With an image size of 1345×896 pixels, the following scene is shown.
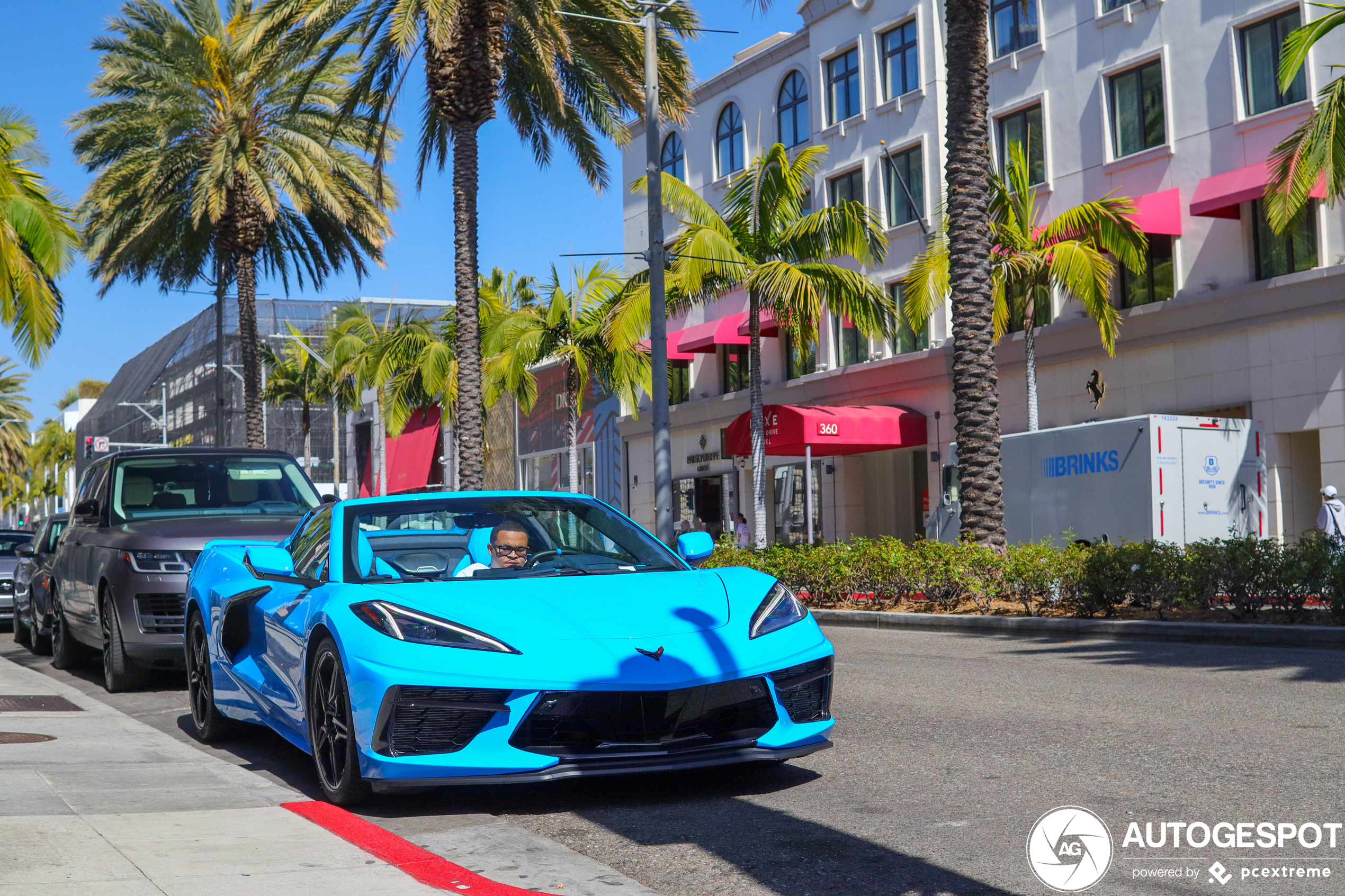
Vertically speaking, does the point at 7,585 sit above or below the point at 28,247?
below

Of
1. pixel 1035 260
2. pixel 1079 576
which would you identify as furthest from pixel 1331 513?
pixel 1079 576

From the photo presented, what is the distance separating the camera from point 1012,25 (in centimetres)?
2880

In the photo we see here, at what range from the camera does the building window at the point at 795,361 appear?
114 ft

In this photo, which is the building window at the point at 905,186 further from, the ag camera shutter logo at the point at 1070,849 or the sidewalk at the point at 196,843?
the ag camera shutter logo at the point at 1070,849

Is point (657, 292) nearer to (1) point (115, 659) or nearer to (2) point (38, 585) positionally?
(2) point (38, 585)

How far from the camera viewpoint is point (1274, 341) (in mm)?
22656

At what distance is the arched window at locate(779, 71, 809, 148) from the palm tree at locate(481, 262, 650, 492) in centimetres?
755

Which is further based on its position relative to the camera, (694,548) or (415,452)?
(415,452)

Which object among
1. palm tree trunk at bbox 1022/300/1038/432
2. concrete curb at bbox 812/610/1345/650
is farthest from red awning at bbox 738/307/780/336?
concrete curb at bbox 812/610/1345/650

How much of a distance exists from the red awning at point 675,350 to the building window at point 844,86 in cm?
→ 733

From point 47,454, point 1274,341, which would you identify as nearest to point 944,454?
point 1274,341

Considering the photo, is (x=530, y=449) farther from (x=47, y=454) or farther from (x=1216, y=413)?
(x=47, y=454)

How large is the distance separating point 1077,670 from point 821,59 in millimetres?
26792

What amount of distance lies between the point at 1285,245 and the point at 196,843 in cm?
2202
